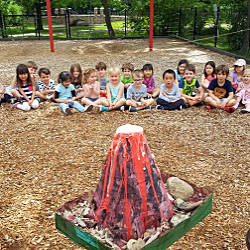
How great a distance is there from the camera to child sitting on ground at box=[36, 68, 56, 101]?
7047 mm

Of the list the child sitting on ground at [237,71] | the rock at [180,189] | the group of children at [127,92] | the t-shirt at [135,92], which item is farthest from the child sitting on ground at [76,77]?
the rock at [180,189]

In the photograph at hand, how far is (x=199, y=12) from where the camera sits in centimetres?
1956

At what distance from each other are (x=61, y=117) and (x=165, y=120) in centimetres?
192

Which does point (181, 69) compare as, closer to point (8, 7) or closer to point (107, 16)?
point (107, 16)

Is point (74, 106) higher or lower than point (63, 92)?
lower

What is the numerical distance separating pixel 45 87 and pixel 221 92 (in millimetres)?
3737

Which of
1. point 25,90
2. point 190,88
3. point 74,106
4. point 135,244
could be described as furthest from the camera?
point 190,88

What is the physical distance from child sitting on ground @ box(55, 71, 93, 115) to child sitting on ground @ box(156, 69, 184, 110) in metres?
1.43

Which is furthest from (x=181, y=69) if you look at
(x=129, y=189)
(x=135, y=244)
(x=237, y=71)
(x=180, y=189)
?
(x=135, y=244)

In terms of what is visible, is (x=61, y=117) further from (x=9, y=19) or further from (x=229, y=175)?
(x=9, y=19)

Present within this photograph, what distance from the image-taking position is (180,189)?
2.81 metres

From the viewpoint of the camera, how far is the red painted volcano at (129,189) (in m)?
2.38

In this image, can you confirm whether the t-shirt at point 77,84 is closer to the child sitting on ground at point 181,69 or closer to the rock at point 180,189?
the child sitting on ground at point 181,69

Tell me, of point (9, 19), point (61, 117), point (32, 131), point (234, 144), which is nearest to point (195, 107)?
point (234, 144)
